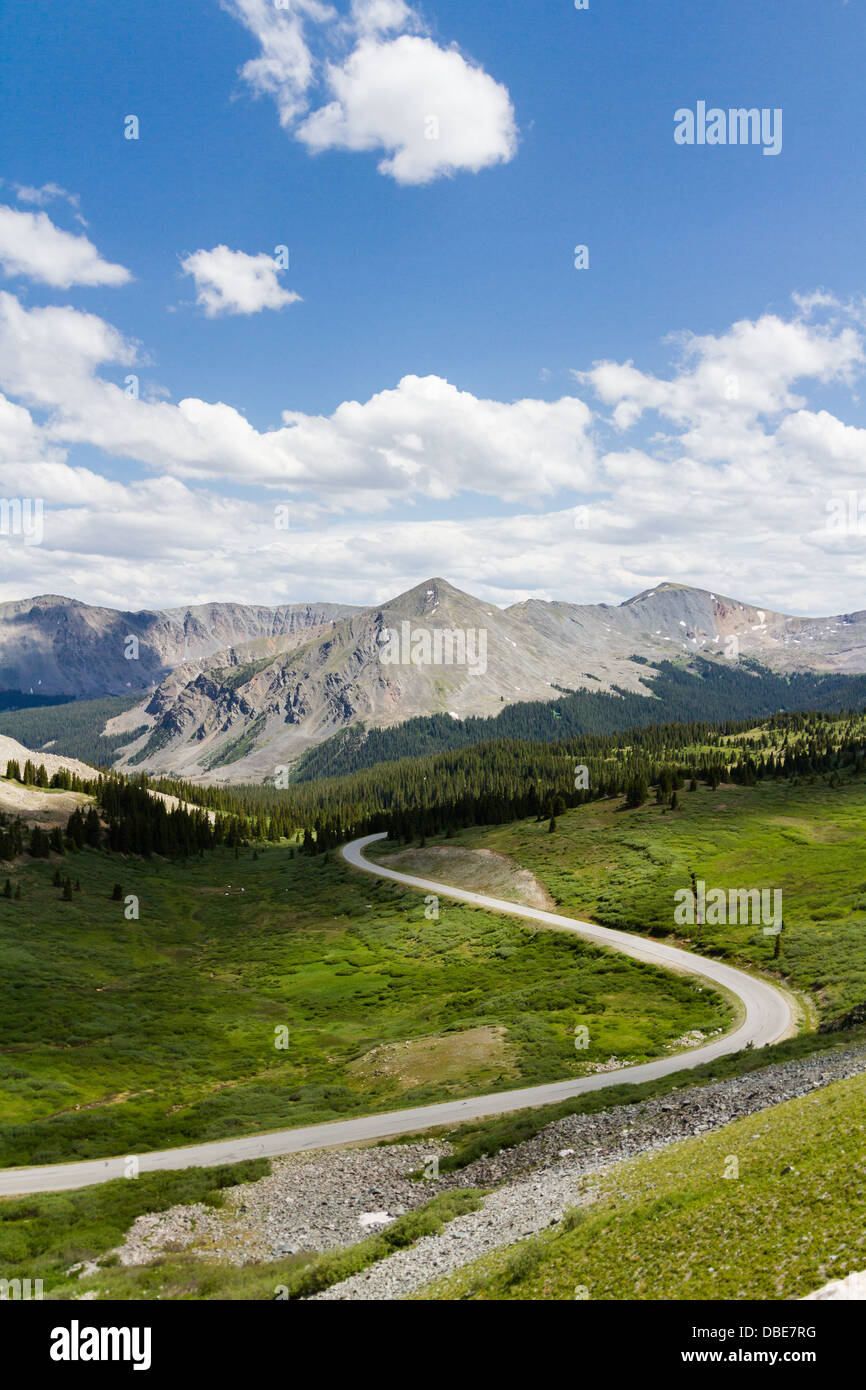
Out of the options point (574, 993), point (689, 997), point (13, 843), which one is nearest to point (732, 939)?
point (689, 997)

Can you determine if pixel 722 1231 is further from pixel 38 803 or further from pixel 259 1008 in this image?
pixel 38 803

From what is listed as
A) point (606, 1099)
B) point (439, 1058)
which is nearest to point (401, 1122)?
point (439, 1058)

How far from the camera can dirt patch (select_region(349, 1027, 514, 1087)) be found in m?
47.2

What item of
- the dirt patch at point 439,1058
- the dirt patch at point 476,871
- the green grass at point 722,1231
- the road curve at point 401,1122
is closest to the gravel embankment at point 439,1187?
the road curve at point 401,1122

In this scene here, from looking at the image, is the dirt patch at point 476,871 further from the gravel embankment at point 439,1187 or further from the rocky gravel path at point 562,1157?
the gravel embankment at point 439,1187

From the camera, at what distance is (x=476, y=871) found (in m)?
126

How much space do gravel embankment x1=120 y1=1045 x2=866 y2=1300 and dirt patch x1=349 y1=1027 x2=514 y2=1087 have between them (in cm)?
1261

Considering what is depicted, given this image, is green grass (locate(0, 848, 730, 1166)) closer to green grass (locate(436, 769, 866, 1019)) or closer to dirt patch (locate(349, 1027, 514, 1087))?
dirt patch (locate(349, 1027, 514, 1087))

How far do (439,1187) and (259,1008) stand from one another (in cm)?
4957
